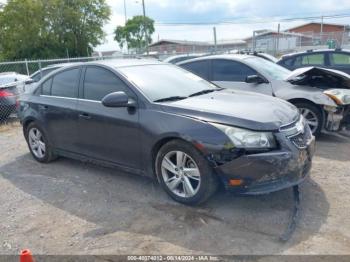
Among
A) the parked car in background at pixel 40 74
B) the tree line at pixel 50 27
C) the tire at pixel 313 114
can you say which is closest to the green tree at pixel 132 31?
the tree line at pixel 50 27

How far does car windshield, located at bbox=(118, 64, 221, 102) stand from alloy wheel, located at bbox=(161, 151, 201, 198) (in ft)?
2.39

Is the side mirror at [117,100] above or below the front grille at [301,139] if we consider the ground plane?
above

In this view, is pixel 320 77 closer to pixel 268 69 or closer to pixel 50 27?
pixel 268 69

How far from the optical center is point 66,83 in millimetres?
4988

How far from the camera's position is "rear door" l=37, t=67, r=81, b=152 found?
4.79 meters

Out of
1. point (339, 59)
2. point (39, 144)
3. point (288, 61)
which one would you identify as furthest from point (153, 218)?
point (339, 59)

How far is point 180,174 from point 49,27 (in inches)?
1388

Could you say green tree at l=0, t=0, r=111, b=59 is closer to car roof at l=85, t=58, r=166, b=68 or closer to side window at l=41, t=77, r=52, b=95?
side window at l=41, t=77, r=52, b=95

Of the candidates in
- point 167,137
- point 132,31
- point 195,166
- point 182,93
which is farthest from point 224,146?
point 132,31

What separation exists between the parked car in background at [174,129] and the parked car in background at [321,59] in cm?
603

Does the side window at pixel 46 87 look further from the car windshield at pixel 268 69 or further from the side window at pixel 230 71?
the car windshield at pixel 268 69

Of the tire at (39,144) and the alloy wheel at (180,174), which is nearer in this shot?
the alloy wheel at (180,174)

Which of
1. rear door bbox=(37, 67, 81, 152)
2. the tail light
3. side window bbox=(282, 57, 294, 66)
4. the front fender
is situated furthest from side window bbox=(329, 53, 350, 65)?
the tail light

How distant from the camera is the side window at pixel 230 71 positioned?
6.72 m
